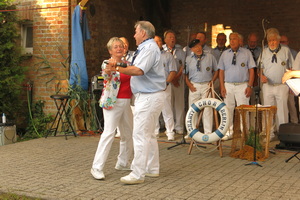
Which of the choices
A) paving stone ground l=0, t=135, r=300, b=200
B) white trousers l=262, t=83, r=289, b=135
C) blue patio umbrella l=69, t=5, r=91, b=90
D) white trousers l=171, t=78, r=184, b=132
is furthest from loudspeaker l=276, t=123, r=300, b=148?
blue patio umbrella l=69, t=5, r=91, b=90

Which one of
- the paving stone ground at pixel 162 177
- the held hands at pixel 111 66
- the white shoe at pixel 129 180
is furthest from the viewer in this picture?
the white shoe at pixel 129 180

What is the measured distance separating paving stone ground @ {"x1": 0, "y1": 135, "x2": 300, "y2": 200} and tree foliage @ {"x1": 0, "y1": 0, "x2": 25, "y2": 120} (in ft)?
6.69

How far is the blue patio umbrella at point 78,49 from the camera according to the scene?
386 inches

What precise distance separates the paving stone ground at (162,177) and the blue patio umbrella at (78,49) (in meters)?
2.02

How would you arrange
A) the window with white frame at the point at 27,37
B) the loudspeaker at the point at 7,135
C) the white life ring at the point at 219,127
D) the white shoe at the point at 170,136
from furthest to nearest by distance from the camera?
the window with white frame at the point at 27,37
the loudspeaker at the point at 7,135
the white shoe at the point at 170,136
the white life ring at the point at 219,127

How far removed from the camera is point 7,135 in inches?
376

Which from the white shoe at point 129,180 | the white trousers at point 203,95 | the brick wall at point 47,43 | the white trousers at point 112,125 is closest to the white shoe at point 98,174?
the white trousers at point 112,125

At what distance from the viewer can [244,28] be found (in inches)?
517

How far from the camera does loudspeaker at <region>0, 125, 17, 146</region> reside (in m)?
9.43

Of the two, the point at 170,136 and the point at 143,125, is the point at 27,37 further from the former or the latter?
the point at 143,125

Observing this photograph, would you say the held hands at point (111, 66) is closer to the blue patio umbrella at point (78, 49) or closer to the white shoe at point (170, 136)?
the white shoe at point (170, 136)

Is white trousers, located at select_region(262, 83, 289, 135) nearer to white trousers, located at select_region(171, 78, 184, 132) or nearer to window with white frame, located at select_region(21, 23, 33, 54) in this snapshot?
white trousers, located at select_region(171, 78, 184, 132)

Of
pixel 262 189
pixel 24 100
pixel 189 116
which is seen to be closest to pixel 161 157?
pixel 189 116

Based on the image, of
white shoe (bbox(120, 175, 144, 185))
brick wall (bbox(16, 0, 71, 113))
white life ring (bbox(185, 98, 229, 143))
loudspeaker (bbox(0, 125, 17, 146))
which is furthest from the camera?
brick wall (bbox(16, 0, 71, 113))
